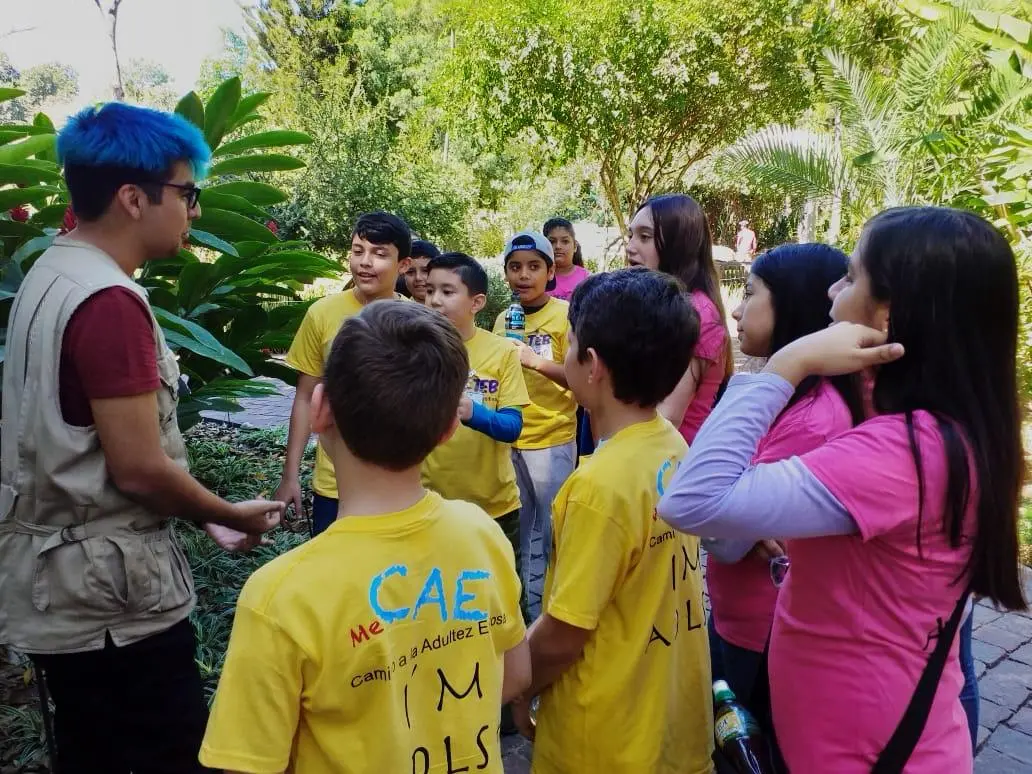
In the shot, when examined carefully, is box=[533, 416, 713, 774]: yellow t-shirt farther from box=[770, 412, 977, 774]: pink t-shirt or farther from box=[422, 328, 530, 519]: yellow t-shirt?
box=[422, 328, 530, 519]: yellow t-shirt

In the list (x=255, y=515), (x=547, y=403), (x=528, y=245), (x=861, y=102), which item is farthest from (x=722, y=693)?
(x=861, y=102)

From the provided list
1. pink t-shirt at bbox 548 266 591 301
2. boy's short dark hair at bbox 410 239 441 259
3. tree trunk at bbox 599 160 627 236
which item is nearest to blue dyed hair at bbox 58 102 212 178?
boy's short dark hair at bbox 410 239 441 259

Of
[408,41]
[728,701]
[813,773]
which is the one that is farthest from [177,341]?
[408,41]

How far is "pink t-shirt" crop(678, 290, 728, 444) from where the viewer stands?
8.72 feet

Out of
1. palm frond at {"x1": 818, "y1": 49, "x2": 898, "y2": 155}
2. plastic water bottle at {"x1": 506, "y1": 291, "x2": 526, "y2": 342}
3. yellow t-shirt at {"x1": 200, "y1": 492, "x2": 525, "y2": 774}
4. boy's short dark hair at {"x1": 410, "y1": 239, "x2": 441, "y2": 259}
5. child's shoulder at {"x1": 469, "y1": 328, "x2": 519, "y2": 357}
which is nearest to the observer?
yellow t-shirt at {"x1": 200, "y1": 492, "x2": 525, "y2": 774}

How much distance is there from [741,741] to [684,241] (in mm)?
1943

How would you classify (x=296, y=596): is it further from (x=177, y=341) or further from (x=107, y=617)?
(x=177, y=341)

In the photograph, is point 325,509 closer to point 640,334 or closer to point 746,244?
point 640,334

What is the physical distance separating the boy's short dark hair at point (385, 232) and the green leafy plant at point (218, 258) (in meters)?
0.46

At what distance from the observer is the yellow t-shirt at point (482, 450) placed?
2.93 metres

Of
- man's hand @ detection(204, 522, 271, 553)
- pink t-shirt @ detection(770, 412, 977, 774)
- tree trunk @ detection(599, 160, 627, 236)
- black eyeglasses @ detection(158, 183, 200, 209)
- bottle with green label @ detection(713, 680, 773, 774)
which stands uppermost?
tree trunk @ detection(599, 160, 627, 236)

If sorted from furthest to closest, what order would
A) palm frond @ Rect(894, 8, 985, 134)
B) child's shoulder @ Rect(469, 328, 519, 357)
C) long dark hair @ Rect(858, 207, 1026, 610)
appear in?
1. palm frond @ Rect(894, 8, 985, 134)
2. child's shoulder @ Rect(469, 328, 519, 357)
3. long dark hair @ Rect(858, 207, 1026, 610)

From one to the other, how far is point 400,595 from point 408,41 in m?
27.5

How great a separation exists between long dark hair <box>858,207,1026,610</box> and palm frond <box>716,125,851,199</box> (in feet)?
25.8
